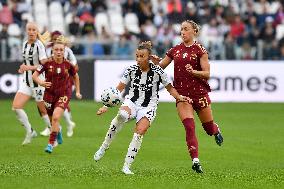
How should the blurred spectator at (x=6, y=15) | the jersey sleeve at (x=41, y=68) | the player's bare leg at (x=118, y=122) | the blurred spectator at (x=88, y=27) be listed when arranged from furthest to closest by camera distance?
the blurred spectator at (x=6, y=15) → the blurred spectator at (x=88, y=27) → the jersey sleeve at (x=41, y=68) → the player's bare leg at (x=118, y=122)

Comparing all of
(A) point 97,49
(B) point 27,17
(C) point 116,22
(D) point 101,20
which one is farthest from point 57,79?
(C) point 116,22

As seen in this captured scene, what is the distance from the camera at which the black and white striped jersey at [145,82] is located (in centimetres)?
1405

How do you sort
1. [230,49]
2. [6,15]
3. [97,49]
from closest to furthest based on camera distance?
[97,49]
[230,49]
[6,15]

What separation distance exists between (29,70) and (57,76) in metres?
1.24

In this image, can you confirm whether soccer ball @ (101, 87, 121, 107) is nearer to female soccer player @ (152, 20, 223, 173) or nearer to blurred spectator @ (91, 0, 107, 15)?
female soccer player @ (152, 20, 223, 173)

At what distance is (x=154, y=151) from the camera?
57.1 ft

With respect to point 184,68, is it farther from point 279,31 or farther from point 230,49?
point 279,31

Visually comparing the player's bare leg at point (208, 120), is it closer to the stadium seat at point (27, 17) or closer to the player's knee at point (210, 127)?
the player's knee at point (210, 127)

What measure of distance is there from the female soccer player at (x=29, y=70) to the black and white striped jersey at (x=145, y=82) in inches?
165

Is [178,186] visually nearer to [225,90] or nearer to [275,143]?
[275,143]

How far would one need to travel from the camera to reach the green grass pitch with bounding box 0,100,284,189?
1271 centimetres

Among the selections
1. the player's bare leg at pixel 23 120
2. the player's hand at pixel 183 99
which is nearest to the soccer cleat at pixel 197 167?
the player's hand at pixel 183 99

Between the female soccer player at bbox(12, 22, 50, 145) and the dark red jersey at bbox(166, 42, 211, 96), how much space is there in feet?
13.9

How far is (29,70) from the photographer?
60.2 feet
